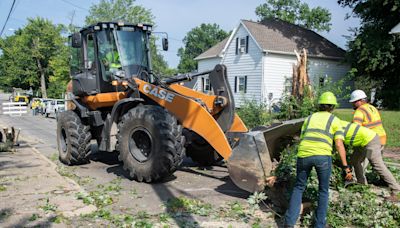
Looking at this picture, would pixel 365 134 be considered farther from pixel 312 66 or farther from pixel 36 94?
pixel 36 94

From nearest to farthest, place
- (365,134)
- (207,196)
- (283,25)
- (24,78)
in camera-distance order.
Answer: (365,134), (207,196), (283,25), (24,78)

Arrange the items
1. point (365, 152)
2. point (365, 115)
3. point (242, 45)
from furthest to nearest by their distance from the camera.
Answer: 1. point (242, 45)
2. point (365, 115)
3. point (365, 152)

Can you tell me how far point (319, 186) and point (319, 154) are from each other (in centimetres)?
40

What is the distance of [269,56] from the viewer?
1032 inches

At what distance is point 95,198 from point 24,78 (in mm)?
57380

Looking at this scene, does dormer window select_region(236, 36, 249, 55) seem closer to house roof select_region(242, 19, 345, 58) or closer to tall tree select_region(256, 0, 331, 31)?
house roof select_region(242, 19, 345, 58)

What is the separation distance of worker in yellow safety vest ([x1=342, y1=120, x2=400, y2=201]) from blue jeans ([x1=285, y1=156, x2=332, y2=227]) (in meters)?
1.00

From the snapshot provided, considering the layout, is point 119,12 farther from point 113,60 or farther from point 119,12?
point 113,60

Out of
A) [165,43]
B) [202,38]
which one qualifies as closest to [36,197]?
[165,43]

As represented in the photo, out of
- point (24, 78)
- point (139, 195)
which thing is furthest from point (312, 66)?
point (24, 78)

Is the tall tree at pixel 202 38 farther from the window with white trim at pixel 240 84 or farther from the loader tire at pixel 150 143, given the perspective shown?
the loader tire at pixel 150 143

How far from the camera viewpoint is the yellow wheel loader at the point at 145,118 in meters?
6.17

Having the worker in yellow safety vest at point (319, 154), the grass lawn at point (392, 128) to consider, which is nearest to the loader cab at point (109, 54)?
the worker in yellow safety vest at point (319, 154)

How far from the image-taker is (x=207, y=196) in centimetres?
650
